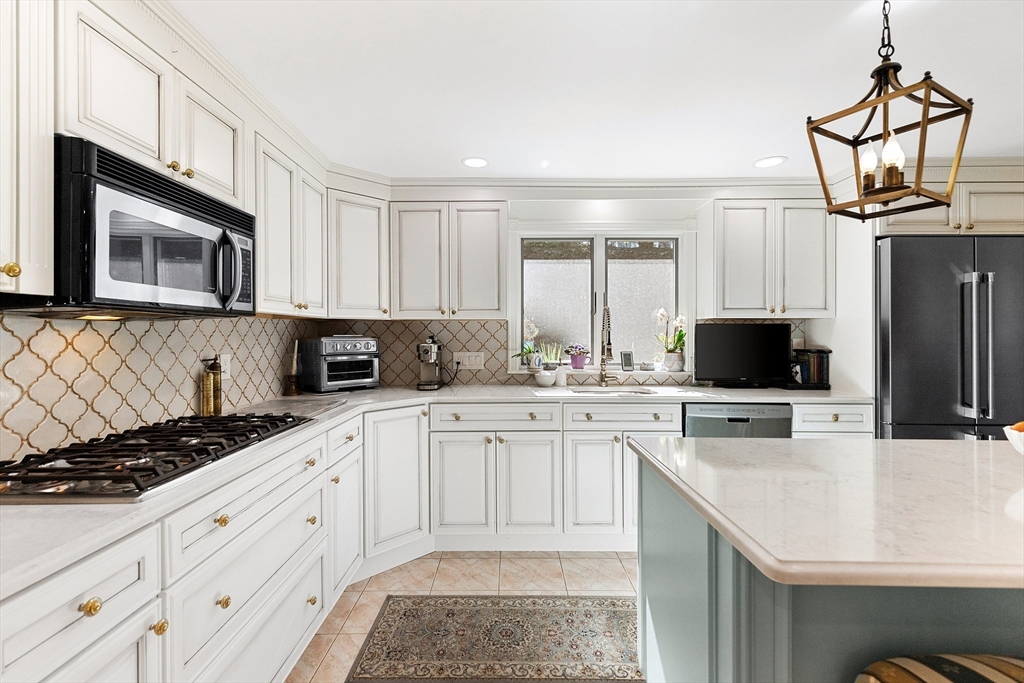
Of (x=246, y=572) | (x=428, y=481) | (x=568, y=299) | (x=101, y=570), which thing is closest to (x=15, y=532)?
(x=101, y=570)

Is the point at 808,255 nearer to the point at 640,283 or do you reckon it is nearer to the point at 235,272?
the point at 640,283

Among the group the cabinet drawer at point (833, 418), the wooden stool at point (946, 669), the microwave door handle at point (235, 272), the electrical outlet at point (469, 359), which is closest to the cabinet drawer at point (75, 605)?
the microwave door handle at point (235, 272)

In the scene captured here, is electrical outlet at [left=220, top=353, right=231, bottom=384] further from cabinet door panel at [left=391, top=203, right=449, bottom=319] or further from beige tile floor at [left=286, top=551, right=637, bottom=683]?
beige tile floor at [left=286, top=551, right=637, bottom=683]

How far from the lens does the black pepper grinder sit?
91.3 inches

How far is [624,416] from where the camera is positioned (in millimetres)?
3170

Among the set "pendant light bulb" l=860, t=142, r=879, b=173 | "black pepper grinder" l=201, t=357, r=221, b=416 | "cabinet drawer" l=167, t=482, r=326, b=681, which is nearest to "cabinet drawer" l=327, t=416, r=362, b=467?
A: "cabinet drawer" l=167, t=482, r=326, b=681

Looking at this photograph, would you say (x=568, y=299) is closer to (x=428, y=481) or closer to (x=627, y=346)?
(x=627, y=346)

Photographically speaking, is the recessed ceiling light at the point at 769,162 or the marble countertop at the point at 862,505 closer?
the marble countertop at the point at 862,505

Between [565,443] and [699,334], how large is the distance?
1326 millimetres

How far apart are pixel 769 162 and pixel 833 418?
63.0 inches

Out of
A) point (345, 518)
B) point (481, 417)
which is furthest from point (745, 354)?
point (345, 518)

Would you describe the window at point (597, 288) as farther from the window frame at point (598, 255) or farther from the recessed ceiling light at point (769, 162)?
the recessed ceiling light at point (769, 162)

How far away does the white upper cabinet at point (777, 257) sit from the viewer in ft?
11.2

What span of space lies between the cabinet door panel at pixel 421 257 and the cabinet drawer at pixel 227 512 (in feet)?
4.96
